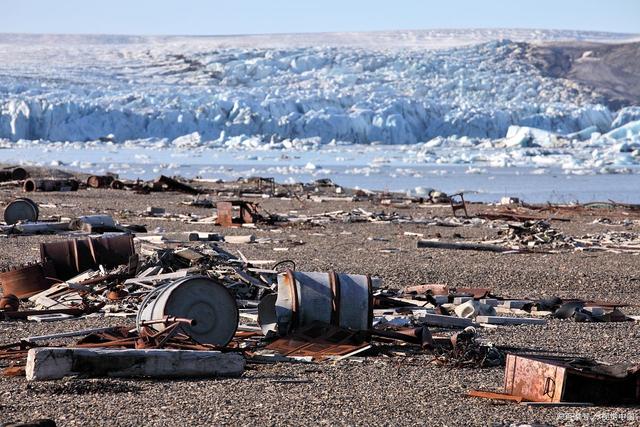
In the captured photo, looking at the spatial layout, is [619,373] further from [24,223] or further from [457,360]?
[24,223]

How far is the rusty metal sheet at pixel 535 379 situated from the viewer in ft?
17.3

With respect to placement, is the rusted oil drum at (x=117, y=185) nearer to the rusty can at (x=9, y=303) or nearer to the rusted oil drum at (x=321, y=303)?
the rusty can at (x=9, y=303)

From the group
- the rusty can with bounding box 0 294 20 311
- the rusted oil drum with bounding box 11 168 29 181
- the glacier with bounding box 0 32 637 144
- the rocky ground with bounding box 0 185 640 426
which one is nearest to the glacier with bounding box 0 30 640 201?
the glacier with bounding box 0 32 637 144

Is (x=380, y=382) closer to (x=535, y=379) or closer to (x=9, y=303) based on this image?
(x=535, y=379)

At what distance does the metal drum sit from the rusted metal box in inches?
72.3

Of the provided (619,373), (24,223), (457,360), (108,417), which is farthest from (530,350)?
(24,223)

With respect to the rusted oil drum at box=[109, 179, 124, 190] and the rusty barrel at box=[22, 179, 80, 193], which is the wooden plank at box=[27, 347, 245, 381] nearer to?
the rusty barrel at box=[22, 179, 80, 193]

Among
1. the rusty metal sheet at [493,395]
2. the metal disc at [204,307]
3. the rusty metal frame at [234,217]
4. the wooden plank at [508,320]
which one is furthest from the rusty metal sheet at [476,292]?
the rusty metal frame at [234,217]

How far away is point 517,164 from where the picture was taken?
39.1 metres

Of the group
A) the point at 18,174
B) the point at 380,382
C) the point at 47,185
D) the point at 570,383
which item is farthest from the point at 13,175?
the point at 570,383

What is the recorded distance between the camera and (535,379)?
537 cm

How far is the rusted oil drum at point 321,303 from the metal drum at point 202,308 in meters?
0.48

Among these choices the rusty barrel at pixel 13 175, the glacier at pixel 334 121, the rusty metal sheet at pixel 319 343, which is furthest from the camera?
the glacier at pixel 334 121

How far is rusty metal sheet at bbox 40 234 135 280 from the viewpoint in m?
9.73
